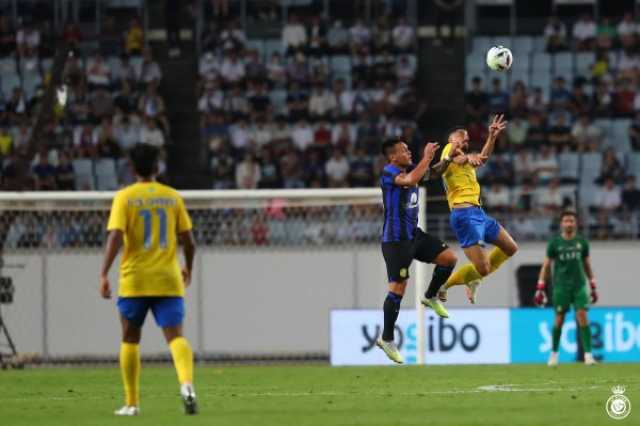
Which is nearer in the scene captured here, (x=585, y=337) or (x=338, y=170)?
(x=585, y=337)

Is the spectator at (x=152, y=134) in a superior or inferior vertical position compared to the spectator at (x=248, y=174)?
superior

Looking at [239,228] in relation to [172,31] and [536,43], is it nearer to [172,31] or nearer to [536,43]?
[172,31]

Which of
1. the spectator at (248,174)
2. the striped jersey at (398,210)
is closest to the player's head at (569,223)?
the striped jersey at (398,210)

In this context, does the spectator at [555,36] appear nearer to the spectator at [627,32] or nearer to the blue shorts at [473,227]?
the spectator at [627,32]

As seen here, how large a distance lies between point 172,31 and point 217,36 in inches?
37.6

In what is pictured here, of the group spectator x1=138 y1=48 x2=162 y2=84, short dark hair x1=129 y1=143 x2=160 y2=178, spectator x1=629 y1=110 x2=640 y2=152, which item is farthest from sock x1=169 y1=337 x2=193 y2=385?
spectator x1=629 y1=110 x2=640 y2=152

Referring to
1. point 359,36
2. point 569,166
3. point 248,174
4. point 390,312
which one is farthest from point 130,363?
point 359,36

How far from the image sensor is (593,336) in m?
22.7

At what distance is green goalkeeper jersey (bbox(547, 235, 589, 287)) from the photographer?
2008cm

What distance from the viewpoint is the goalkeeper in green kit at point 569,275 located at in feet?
65.7

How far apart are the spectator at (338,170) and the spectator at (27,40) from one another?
6787mm

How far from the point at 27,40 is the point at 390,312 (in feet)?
55.5

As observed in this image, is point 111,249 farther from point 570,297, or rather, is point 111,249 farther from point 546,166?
point 546,166

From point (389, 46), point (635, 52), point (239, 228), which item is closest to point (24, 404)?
point (239, 228)
